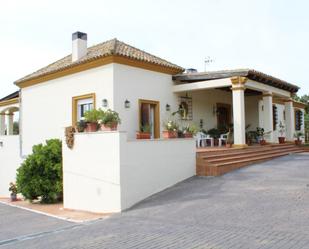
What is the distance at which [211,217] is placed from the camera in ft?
24.1

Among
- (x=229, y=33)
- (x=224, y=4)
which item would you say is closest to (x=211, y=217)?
(x=224, y=4)

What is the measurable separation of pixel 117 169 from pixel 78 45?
802 cm

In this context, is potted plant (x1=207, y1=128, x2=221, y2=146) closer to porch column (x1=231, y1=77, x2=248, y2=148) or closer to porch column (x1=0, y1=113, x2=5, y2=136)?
porch column (x1=231, y1=77, x2=248, y2=148)

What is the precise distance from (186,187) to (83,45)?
8509mm

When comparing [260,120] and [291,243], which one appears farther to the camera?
[260,120]

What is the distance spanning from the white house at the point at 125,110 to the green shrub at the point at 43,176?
4.12ft

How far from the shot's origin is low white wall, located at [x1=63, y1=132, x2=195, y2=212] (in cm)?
948

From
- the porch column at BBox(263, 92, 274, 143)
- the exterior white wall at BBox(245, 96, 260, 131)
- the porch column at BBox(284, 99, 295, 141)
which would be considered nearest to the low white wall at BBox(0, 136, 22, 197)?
the porch column at BBox(263, 92, 274, 143)

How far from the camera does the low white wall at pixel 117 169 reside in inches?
373

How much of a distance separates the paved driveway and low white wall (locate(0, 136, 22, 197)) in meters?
10.8

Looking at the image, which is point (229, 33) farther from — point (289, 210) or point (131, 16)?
point (289, 210)

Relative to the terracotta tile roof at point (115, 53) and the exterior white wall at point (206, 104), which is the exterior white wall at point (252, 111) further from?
the terracotta tile roof at point (115, 53)

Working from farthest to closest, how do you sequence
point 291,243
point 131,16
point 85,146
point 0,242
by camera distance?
point 131,16
point 85,146
point 0,242
point 291,243

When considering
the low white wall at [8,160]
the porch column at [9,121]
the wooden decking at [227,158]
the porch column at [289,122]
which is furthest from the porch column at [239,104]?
the porch column at [9,121]
